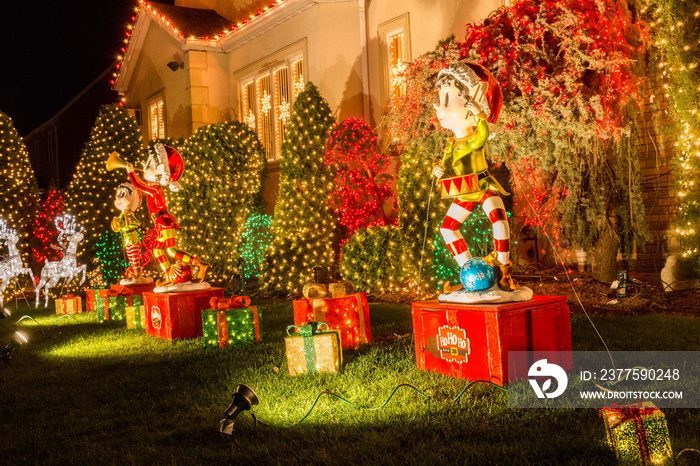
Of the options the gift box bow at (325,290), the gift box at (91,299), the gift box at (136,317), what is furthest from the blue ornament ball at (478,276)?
the gift box at (91,299)

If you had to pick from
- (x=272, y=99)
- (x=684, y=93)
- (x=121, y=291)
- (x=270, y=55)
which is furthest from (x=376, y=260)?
(x=270, y=55)

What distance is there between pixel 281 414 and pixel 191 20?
1672 centimetres

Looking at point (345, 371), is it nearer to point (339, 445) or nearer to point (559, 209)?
point (339, 445)

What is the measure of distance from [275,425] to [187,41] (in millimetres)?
15004

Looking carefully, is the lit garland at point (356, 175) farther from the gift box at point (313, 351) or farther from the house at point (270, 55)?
the gift box at point (313, 351)

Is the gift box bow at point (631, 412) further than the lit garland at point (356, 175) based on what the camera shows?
No

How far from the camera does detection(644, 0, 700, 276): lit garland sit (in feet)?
27.5

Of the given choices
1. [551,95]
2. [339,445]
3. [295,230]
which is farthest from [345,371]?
[295,230]

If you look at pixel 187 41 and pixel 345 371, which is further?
pixel 187 41

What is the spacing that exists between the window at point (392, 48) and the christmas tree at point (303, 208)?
189 centimetres

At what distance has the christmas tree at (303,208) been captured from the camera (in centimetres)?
1197

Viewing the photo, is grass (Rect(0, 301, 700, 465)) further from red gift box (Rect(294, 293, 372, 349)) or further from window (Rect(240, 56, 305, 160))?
window (Rect(240, 56, 305, 160))

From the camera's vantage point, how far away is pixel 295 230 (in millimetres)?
12094

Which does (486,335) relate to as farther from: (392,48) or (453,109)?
(392,48)
